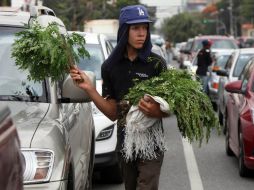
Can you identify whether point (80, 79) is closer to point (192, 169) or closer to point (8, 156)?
point (8, 156)

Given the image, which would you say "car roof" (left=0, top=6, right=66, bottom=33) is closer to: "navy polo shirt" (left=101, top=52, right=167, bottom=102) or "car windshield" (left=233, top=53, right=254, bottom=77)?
"navy polo shirt" (left=101, top=52, right=167, bottom=102)

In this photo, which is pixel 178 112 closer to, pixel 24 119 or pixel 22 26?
pixel 24 119

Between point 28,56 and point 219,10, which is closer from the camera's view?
point 28,56

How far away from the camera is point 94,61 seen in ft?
36.1

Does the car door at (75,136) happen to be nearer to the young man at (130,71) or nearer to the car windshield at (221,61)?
the young man at (130,71)

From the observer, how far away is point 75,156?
607 cm

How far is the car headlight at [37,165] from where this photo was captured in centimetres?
497

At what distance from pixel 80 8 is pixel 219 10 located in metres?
97.2

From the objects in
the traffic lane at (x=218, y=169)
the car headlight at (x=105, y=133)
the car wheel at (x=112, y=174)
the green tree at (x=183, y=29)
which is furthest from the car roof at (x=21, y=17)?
the green tree at (x=183, y=29)

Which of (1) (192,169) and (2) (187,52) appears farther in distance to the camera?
(2) (187,52)

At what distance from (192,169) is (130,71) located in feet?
17.5

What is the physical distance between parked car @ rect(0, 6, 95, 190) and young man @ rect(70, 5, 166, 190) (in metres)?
0.22

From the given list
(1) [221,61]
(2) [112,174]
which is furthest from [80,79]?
(1) [221,61]

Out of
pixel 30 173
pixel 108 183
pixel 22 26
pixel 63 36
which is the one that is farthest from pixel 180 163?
pixel 30 173
